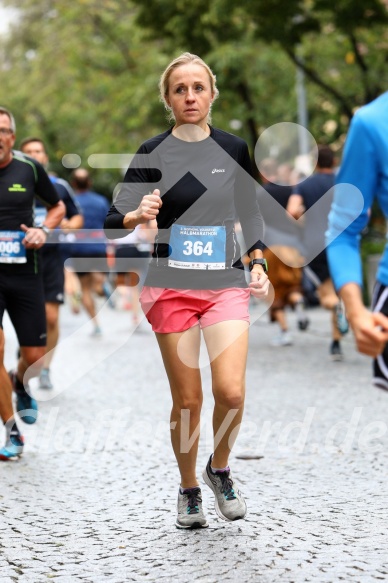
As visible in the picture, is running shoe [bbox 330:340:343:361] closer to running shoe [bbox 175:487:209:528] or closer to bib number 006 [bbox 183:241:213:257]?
running shoe [bbox 175:487:209:528]

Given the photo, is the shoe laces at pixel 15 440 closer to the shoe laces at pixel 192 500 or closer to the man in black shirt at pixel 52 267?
the shoe laces at pixel 192 500

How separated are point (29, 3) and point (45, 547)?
39.5m

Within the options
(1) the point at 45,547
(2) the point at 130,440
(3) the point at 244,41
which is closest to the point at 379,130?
(1) the point at 45,547

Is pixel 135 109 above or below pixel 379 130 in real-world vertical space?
below

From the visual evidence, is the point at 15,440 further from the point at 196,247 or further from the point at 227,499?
the point at 196,247

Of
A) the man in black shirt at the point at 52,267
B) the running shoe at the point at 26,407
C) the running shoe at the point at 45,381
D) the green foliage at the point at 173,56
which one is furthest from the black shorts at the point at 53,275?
the green foliage at the point at 173,56

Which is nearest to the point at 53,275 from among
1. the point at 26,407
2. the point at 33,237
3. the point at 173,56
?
the point at 26,407

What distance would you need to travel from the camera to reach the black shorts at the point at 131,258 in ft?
59.1

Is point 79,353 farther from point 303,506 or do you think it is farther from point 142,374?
point 303,506

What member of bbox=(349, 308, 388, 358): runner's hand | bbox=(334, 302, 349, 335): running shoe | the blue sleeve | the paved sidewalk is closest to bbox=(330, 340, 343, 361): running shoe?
bbox=(334, 302, 349, 335): running shoe

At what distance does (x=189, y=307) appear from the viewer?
16.9 ft

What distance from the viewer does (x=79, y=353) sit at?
47.0 feet

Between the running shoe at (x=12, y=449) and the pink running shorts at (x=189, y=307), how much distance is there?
2.30 meters

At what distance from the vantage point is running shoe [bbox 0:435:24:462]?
7133mm
